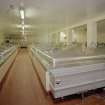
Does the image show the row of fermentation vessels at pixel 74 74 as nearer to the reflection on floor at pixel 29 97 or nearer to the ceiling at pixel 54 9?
the reflection on floor at pixel 29 97

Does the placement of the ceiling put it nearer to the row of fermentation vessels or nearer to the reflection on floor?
the row of fermentation vessels

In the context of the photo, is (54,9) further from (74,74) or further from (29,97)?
(29,97)

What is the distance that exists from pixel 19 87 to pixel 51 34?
34.8ft

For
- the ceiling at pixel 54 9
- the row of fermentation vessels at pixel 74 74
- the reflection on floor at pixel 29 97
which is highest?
the ceiling at pixel 54 9

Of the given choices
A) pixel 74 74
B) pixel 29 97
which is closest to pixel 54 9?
pixel 74 74

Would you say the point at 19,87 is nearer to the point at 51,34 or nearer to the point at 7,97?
the point at 7,97

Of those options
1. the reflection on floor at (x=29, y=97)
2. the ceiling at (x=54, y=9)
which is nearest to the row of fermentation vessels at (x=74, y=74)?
the reflection on floor at (x=29, y=97)

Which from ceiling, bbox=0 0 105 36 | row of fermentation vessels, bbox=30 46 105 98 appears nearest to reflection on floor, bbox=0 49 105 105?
row of fermentation vessels, bbox=30 46 105 98

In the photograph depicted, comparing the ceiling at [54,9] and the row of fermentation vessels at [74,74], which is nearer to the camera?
the row of fermentation vessels at [74,74]

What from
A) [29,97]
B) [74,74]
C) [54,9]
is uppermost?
[54,9]

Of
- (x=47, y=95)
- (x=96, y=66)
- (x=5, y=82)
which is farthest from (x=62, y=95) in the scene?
(x=5, y=82)

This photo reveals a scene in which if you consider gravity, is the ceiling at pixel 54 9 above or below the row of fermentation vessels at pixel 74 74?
above

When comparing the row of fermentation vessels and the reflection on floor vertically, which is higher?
the row of fermentation vessels

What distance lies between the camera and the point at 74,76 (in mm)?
2410
